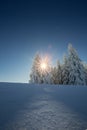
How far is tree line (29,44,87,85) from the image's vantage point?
33.8m

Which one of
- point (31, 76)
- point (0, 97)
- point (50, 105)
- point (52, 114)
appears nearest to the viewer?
point (52, 114)

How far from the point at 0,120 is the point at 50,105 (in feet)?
5.91

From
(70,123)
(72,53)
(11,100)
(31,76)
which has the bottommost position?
(70,123)

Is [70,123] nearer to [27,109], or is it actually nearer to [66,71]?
[27,109]

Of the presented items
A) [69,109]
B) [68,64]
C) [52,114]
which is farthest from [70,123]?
[68,64]

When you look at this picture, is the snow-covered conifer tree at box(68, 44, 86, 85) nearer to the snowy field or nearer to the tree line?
the tree line

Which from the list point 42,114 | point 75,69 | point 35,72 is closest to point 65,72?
point 75,69

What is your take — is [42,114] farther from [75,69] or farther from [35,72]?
[35,72]

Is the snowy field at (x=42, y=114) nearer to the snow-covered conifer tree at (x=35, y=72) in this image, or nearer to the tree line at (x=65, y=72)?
the tree line at (x=65, y=72)

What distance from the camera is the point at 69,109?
16.0ft

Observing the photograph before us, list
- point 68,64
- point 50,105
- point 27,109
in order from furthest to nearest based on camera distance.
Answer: point 68,64, point 50,105, point 27,109

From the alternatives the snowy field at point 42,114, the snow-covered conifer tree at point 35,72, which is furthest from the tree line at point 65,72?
the snowy field at point 42,114

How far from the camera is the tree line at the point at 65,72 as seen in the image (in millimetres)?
33844

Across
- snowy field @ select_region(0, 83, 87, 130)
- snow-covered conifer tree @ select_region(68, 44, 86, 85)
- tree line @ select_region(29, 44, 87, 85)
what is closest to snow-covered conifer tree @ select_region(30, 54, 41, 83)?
tree line @ select_region(29, 44, 87, 85)
